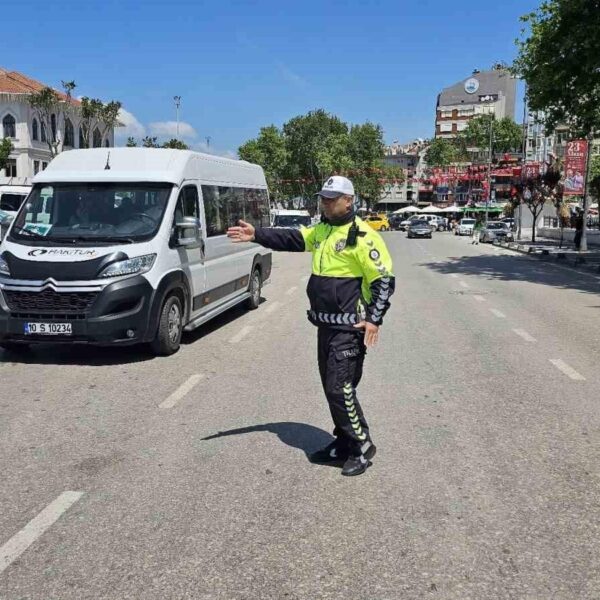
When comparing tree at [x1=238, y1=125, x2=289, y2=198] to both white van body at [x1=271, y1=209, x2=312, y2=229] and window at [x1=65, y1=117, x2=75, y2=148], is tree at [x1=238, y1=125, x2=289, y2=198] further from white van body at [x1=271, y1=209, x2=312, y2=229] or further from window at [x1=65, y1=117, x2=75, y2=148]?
white van body at [x1=271, y1=209, x2=312, y2=229]

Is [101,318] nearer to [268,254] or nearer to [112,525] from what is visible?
[112,525]

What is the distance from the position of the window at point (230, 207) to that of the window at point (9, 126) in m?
54.3

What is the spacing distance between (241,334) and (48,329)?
3.08 m

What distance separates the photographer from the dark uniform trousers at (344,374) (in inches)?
175

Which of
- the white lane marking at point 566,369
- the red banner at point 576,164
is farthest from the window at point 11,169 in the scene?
the white lane marking at point 566,369

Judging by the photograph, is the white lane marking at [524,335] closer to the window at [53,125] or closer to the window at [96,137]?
the window at [53,125]

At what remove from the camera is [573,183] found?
101 ft

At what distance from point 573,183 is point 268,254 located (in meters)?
21.9

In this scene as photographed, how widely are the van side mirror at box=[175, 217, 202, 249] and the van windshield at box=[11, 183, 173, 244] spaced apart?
0.27 metres

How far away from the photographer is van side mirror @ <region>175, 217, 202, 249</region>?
8477 mm

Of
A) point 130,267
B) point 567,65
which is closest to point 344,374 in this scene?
point 130,267

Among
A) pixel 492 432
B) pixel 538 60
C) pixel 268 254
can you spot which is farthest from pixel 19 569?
pixel 538 60

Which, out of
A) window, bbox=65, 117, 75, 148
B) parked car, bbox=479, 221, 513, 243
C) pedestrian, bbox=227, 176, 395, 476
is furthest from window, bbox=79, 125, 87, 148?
pedestrian, bbox=227, 176, 395, 476

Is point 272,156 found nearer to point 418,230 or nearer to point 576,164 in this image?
point 418,230
